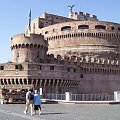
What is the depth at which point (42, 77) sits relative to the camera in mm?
37500

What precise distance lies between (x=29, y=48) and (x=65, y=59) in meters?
6.12

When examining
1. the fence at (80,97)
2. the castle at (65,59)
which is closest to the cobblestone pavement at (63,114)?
the castle at (65,59)

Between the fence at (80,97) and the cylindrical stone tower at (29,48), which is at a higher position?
the cylindrical stone tower at (29,48)

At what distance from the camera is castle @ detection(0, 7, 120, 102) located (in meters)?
37.3

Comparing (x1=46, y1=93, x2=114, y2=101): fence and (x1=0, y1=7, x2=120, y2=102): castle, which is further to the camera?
(x1=0, y1=7, x2=120, y2=102): castle

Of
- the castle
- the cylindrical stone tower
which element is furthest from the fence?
the cylindrical stone tower

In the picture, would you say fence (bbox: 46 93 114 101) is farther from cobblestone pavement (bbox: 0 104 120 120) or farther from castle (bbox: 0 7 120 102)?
cobblestone pavement (bbox: 0 104 120 120)

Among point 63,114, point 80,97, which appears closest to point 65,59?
point 80,97

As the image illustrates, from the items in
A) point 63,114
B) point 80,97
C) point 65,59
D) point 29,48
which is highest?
point 29,48

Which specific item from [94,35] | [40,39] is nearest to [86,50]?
[94,35]

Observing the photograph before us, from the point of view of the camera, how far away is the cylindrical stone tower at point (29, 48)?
41.3 metres

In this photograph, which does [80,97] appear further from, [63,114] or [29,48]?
[63,114]

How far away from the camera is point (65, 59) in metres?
44.8

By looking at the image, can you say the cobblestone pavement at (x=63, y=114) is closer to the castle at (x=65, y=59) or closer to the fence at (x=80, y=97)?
the castle at (x=65, y=59)
